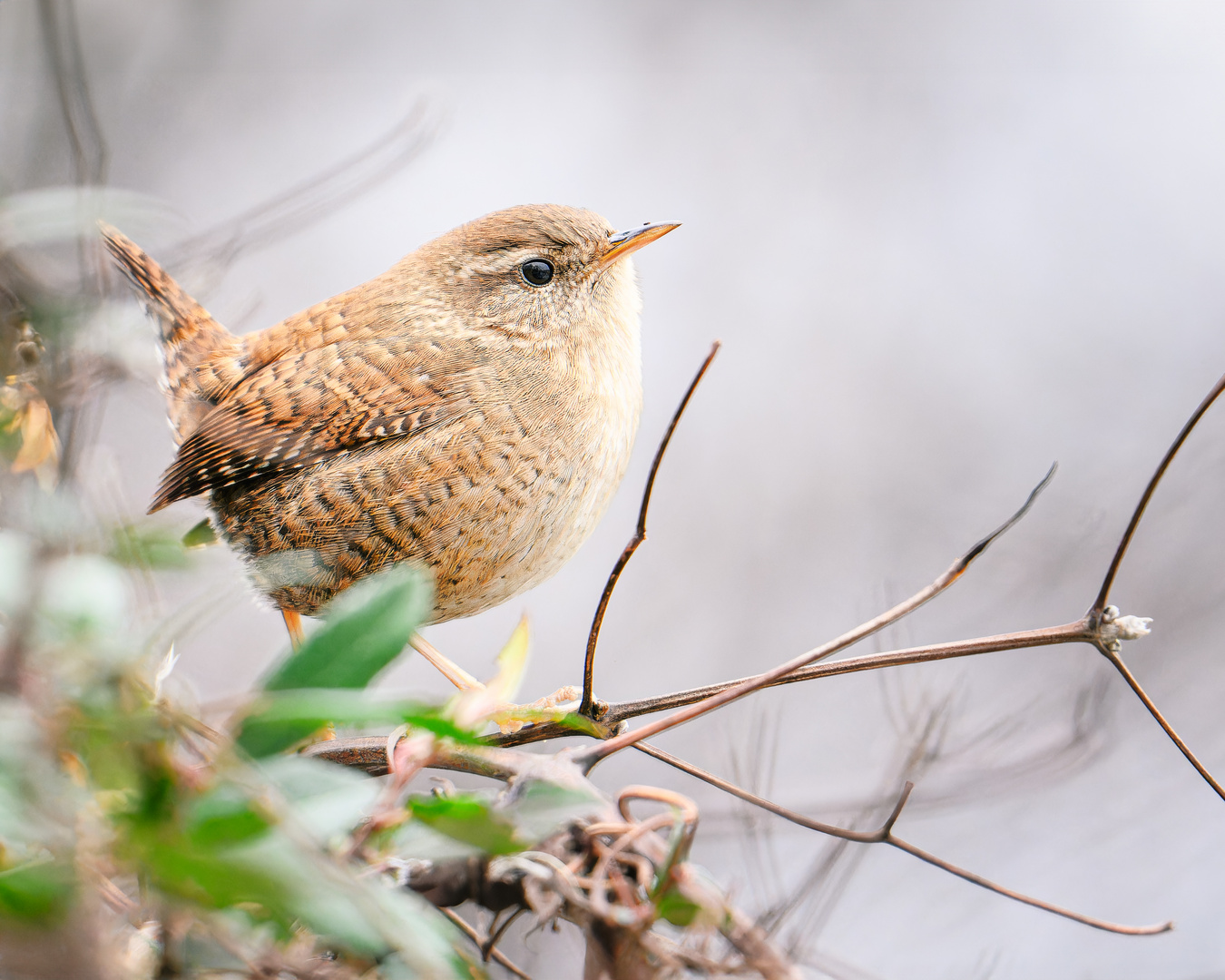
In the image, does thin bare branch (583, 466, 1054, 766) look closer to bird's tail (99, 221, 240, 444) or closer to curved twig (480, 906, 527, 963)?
curved twig (480, 906, 527, 963)

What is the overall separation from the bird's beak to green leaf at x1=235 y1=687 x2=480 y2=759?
4.35ft

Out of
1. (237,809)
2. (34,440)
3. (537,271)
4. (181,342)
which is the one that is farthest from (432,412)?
(237,809)

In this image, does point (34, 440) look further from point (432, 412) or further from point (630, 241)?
point (630, 241)

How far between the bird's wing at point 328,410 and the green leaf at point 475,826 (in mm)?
1062

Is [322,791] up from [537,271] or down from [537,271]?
down

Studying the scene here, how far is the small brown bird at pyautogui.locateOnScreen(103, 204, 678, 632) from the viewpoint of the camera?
62.0 inches

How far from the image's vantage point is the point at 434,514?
155cm

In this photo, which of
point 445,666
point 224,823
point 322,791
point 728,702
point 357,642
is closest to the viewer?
point 224,823

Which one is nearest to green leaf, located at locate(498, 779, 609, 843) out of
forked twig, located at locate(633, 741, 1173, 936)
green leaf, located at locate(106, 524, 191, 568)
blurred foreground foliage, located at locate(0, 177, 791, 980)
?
blurred foreground foliage, located at locate(0, 177, 791, 980)

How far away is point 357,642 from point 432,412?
38.1 inches

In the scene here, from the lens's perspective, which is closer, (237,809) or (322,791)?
(237,809)

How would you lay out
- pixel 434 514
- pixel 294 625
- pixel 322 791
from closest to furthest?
pixel 322 791, pixel 434 514, pixel 294 625

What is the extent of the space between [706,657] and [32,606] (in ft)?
11.1

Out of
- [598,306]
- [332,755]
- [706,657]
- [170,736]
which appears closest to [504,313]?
[598,306]
